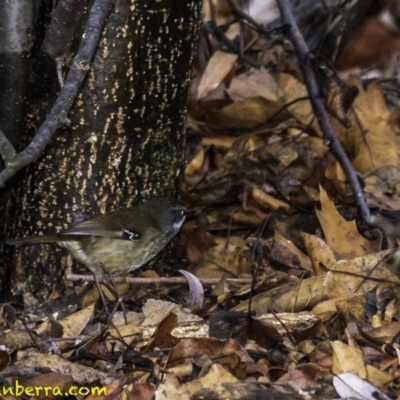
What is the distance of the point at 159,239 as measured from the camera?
5828 mm

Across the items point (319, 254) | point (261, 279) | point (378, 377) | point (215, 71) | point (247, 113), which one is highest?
point (215, 71)

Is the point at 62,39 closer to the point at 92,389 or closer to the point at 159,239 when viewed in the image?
the point at 159,239

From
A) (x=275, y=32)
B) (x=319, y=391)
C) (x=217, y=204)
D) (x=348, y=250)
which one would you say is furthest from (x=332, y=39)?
(x=319, y=391)

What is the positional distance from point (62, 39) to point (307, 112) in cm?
268

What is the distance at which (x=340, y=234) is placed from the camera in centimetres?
551

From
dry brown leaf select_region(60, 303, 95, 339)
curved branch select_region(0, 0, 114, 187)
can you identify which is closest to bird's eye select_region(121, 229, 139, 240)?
dry brown leaf select_region(60, 303, 95, 339)

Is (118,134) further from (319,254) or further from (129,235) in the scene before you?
(319,254)

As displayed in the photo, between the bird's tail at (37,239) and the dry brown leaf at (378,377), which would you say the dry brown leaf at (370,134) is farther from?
the dry brown leaf at (378,377)

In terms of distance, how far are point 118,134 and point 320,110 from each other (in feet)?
5.99

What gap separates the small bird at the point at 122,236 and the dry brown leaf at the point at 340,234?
0.91 metres

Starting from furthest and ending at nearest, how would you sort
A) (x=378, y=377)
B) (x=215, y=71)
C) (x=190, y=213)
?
1. (x=215, y=71)
2. (x=190, y=213)
3. (x=378, y=377)

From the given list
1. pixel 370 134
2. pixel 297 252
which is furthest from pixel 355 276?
pixel 370 134

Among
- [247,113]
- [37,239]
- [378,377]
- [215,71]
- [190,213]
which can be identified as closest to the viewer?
[378,377]

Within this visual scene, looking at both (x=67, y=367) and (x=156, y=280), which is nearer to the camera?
(x=67, y=367)
